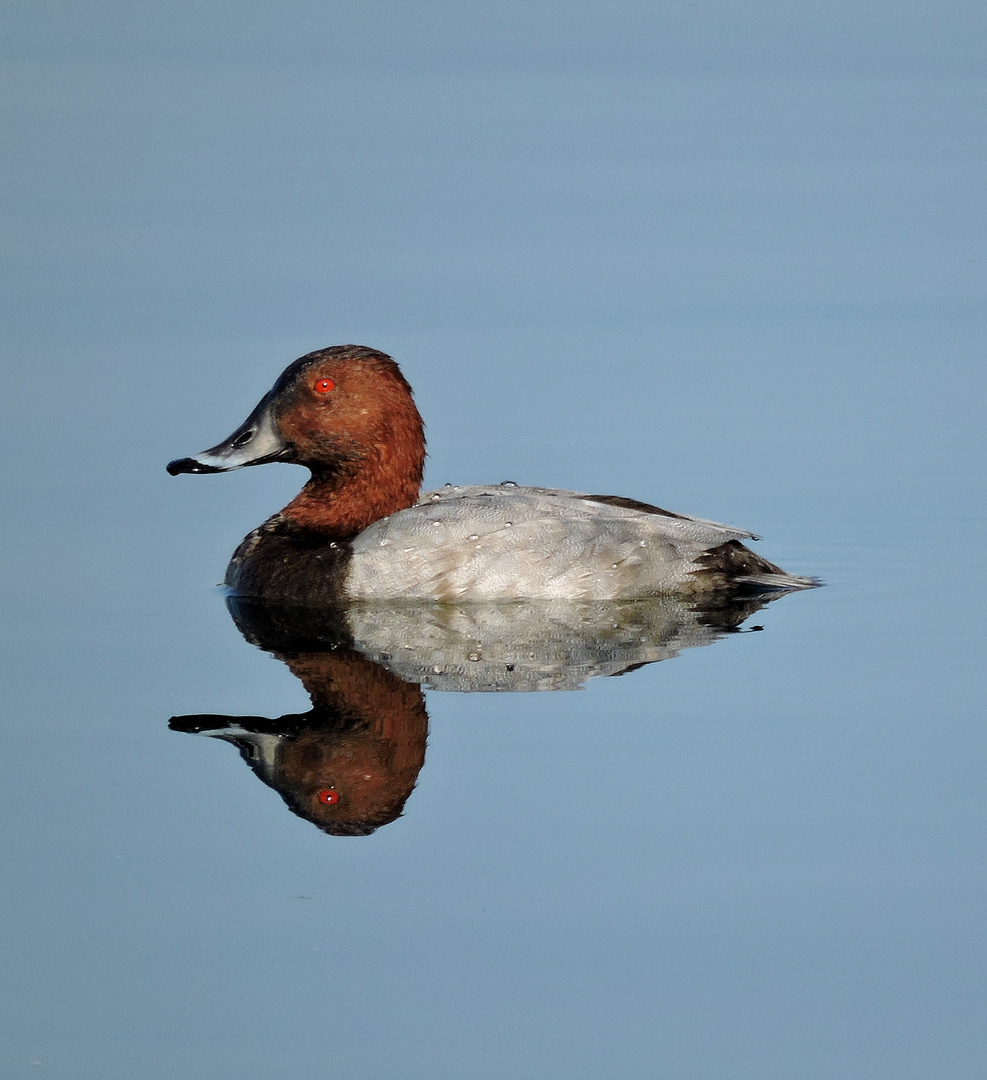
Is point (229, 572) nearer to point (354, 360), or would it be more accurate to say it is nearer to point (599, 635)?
point (354, 360)

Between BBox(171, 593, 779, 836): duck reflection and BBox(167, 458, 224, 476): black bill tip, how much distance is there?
581 millimetres

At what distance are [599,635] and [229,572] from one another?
5.81ft

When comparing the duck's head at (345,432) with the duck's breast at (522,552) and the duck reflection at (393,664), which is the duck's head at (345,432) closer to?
the duck's breast at (522,552)

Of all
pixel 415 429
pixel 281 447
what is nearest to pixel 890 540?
pixel 415 429

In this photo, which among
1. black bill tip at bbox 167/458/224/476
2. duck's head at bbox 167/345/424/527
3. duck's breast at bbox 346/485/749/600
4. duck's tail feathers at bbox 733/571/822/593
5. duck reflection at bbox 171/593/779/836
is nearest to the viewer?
duck reflection at bbox 171/593/779/836

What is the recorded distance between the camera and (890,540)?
8602mm

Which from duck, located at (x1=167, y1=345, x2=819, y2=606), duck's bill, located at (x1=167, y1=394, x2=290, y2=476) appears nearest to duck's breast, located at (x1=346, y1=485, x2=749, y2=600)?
duck, located at (x1=167, y1=345, x2=819, y2=606)

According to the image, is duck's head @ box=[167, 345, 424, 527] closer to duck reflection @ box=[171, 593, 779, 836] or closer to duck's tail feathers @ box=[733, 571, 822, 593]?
duck reflection @ box=[171, 593, 779, 836]

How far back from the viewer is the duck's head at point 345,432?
27.0 feet

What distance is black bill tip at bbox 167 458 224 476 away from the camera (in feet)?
26.7

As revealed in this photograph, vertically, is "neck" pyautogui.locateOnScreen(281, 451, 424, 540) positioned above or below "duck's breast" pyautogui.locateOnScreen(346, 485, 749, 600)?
above

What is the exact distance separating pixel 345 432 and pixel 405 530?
2.16ft

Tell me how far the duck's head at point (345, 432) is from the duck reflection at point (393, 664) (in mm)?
633

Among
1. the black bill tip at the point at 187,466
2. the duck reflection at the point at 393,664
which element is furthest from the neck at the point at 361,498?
the duck reflection at the point at 393,664
